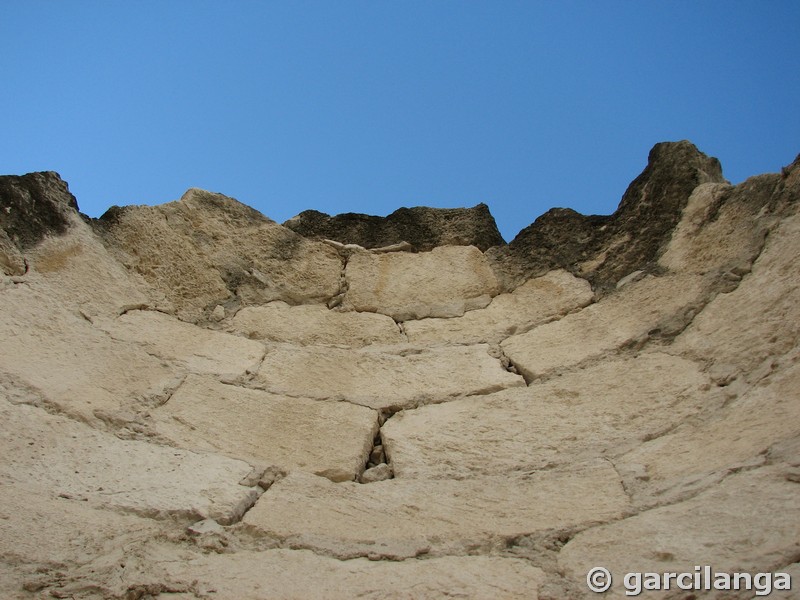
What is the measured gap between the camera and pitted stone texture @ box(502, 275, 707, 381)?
3317 millimetres

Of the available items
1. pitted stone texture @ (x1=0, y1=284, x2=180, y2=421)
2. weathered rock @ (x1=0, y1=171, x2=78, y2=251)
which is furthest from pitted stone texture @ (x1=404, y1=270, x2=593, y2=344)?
weathered rock @ (x1=0, y1=171, x2=78, y2=251)

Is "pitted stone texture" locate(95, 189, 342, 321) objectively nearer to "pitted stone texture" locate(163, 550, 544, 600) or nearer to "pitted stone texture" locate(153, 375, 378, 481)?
"pitted stone texture" locate(153, 375, 378, 481)

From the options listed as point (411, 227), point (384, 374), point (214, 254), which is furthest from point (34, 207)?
point (411, 227)

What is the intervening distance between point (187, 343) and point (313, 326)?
0.55 metres

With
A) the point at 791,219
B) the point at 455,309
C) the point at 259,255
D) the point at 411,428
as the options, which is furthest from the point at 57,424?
the point at 791,219

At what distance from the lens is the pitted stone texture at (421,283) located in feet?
12.8

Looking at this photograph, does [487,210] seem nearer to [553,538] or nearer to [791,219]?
[791,219]

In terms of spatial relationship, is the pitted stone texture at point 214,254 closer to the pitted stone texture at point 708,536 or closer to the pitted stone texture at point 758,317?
the pitted stone texture at point 758,317

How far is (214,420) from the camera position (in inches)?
121

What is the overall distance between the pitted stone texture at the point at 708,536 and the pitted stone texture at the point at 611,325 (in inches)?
40.3

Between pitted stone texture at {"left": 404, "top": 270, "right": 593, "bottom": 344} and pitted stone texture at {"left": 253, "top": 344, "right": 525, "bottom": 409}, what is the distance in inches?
4.1

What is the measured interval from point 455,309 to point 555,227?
0.66 meters

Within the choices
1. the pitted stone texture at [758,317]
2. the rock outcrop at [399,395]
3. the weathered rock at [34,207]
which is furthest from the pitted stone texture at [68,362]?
the pitted stone texture at [758,317]

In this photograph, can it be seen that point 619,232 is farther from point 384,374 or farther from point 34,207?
point 34,207
